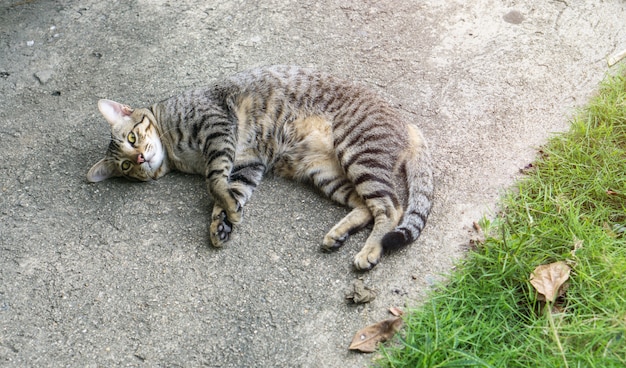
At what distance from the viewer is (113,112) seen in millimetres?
3852

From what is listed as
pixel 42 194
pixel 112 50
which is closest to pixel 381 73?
pixel 112 50

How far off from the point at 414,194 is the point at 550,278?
95 centimetres

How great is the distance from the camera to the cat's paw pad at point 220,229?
11.1 ft

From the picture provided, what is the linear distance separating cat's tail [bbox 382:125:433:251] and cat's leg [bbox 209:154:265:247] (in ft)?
3.24

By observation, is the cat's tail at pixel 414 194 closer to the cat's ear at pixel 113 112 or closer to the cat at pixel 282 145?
the cat at pixel 282 145

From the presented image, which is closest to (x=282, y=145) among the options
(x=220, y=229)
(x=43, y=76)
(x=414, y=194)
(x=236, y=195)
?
(x=236, y=195)

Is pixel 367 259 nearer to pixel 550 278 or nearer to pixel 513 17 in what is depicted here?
pixel 550 278

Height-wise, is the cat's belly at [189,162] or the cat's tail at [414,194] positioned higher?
the cat's tail at [414,194]

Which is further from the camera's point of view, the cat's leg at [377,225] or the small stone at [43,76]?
the small stone at [43,76]

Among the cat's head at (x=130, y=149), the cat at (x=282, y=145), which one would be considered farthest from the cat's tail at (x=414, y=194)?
the cat's head at (x=130, y=149)

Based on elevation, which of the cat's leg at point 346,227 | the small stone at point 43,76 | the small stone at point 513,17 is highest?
the small stone at point 513,17

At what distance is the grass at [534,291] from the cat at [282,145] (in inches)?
21.7

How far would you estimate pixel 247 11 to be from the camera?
5.22 m

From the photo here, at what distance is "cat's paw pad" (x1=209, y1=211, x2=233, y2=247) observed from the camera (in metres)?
3.38
